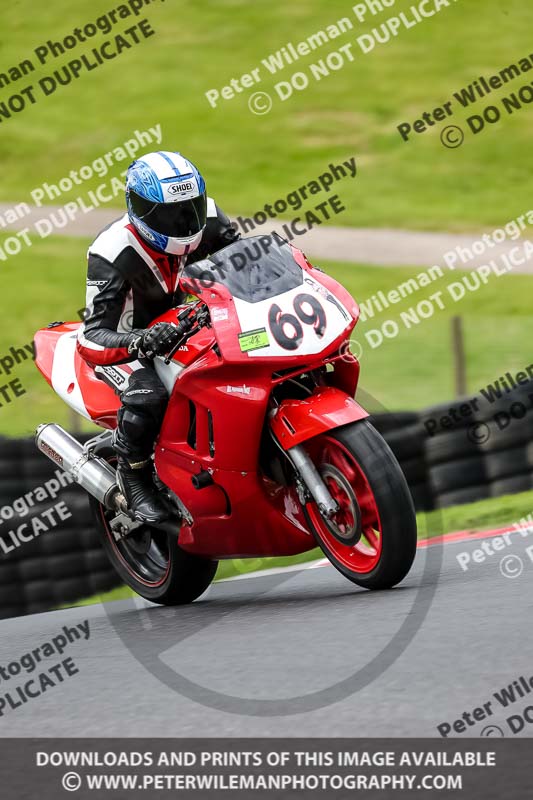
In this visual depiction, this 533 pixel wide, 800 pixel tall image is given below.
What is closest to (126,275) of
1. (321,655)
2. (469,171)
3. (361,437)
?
(361,437)

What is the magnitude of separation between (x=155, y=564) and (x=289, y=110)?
66.5ft

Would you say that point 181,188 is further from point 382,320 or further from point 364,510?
point 382,320

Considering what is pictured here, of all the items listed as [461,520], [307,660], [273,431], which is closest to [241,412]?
[273,431]

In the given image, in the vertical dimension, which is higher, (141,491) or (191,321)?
(191,321)

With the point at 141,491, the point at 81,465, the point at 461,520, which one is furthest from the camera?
the point at 461,520

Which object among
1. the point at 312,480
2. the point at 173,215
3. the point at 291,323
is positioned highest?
the point at 173,215

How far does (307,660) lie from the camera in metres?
4.49

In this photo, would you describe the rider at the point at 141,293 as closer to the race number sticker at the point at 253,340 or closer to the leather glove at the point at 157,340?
the leather glove at the point at 157,340

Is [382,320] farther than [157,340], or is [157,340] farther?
[382,320]

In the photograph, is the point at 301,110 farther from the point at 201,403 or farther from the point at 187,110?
the point at 201,403

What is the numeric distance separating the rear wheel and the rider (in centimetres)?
42

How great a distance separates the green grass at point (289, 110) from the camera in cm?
2228

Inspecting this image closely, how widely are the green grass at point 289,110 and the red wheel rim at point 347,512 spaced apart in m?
15.6

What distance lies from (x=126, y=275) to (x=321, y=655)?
2.17 meters
